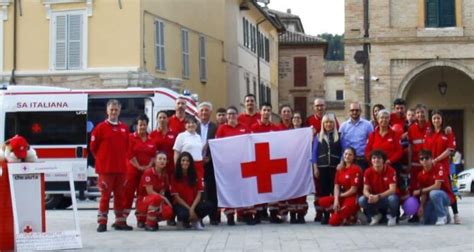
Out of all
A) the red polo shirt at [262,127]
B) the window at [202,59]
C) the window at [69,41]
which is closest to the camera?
the red polo shirt at [262,127]

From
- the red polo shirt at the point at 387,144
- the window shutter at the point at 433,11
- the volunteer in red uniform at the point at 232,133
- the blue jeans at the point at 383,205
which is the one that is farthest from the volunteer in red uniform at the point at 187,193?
the window shutter at the point at 433,11

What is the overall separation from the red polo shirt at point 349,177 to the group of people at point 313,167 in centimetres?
2

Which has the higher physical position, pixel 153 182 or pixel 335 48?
pixel 335 48

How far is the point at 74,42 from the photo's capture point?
3056cm

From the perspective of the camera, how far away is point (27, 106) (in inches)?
833

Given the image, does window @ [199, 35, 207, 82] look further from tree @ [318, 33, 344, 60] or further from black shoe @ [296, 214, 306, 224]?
tree @ [318, 33, 344, 60]

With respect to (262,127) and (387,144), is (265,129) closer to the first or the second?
(262,127)

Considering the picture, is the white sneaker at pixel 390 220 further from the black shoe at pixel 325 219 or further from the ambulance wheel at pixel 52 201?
the ambulance wheel at pixel 52 201

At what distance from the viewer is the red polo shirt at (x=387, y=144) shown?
1395 centimetres

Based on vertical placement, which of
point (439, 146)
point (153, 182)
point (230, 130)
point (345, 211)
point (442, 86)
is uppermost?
point (442, 86)

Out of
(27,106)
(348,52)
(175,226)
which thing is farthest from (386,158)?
(348,52)

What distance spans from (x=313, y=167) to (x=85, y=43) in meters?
17.8

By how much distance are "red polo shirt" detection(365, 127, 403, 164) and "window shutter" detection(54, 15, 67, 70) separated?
18.7 metres

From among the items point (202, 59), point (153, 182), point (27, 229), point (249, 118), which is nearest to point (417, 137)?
point (249, 118)
